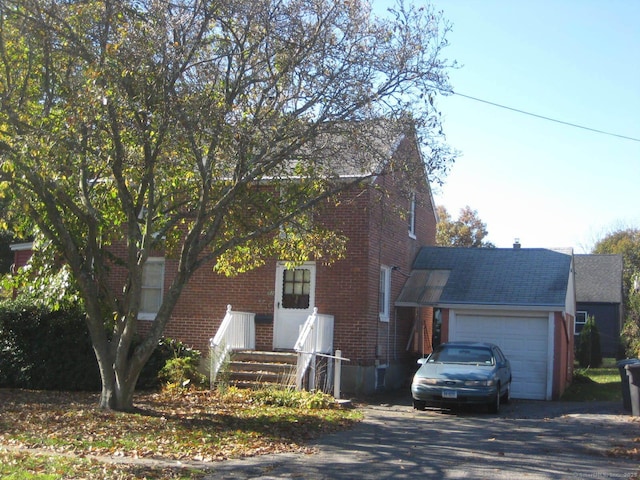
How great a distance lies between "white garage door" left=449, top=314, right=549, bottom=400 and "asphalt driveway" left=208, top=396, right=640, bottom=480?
142 inches

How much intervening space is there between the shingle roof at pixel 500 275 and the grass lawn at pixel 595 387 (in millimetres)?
3043

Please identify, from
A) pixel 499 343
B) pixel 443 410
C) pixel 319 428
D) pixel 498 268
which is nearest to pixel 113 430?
pixel 319 428

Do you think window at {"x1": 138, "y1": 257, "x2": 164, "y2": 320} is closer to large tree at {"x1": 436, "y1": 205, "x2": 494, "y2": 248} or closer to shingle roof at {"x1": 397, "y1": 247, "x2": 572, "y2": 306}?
shingle roof at {"x1": 397, "y1": 247, "x2": 572, "y2": 306}

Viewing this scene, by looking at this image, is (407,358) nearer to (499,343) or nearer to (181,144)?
(499,343)

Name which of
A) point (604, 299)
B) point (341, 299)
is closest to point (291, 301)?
point (341, 299)

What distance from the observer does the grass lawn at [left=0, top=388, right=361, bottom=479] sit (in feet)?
29.5

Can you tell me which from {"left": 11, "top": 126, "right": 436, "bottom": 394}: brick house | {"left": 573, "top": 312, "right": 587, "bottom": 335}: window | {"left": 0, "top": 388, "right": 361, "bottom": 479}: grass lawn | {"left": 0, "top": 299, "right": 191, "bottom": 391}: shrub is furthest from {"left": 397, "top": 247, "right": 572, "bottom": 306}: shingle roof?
{"left": 573, "top": 312, "right": 587, "bottom": 335}: window

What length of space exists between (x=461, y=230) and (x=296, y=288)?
3390 centimetres

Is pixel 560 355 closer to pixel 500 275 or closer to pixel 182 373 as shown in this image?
pixel 500 275

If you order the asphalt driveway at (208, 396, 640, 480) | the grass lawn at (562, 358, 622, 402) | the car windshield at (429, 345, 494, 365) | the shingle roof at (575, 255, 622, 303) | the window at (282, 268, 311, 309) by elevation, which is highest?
the shingle roof at (575, 255, 622, 303)

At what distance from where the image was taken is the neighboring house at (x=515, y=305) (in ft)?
64.9

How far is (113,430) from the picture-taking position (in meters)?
11.2

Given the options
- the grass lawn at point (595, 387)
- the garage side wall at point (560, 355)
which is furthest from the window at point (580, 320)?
the garage side wall at point (560, 355)

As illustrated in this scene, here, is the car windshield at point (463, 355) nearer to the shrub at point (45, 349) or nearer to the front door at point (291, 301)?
the front door at point (291, 301)
